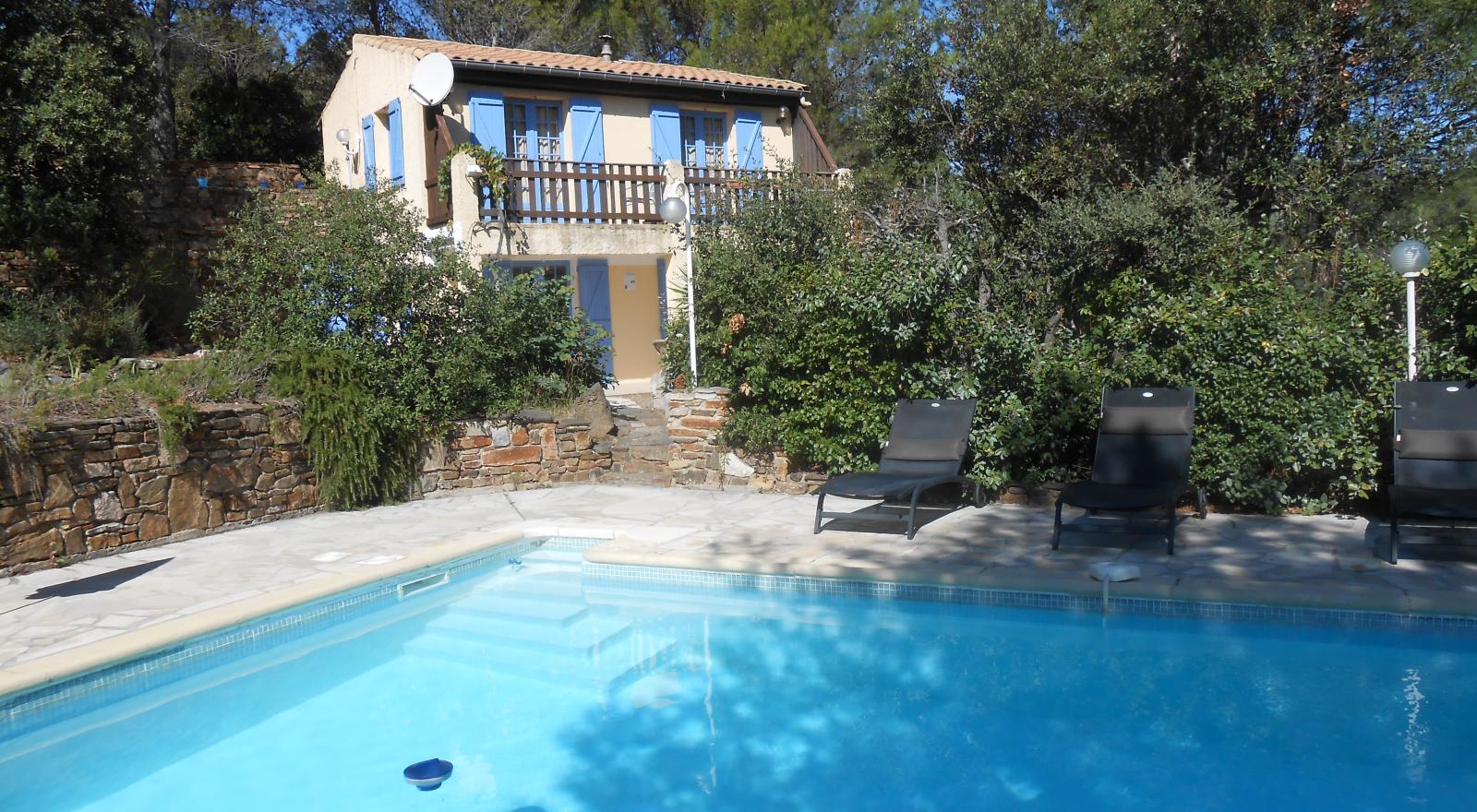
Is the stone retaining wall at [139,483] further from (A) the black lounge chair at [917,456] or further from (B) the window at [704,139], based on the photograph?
(B) the window at [704,139]

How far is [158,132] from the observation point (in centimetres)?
1908

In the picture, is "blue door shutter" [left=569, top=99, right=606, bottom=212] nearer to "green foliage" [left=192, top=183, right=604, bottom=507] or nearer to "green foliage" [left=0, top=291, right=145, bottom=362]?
"green foliage" [left=192, top=183, right=604, bottom=507]

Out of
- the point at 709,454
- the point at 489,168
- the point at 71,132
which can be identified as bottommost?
the point at 709,454

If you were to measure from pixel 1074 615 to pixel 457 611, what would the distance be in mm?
4293

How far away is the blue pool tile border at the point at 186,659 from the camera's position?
5.43m

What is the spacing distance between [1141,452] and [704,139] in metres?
12.0

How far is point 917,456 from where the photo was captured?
8.72 meters

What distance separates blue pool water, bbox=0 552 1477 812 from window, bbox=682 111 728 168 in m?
12.2

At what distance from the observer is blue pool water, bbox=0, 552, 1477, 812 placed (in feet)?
15.6

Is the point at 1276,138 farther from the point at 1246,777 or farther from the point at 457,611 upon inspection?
the point at 457,611

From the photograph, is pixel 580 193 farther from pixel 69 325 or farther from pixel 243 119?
pixel 243 119

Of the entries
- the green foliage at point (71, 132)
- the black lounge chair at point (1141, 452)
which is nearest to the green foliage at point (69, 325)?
the green foliage at point (71, 132)

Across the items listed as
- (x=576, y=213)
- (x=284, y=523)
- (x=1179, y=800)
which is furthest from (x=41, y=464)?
(x=576, y=213)

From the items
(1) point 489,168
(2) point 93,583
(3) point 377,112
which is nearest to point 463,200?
(1) point 489,168
